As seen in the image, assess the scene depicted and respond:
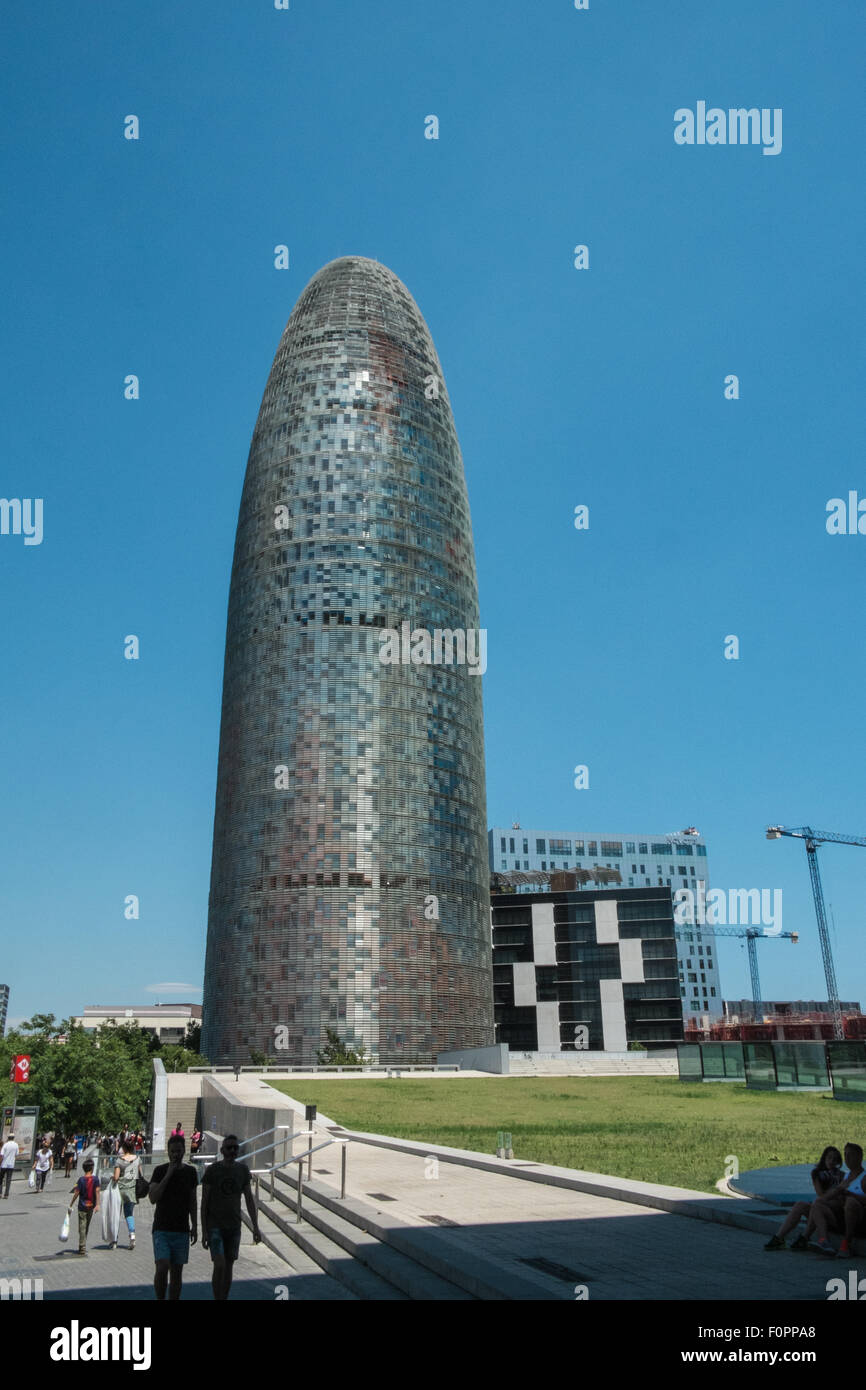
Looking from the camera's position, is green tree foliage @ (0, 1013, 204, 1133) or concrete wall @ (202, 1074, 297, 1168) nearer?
concrete wall @ (202, 1074, 297, 1168)

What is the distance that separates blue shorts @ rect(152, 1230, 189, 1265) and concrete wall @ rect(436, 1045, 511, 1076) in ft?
231

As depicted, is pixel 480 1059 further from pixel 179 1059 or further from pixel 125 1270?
pixel 125 1270

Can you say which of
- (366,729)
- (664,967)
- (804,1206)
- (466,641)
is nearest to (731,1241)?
(804,1206)

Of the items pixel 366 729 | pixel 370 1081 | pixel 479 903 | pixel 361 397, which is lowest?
pixel 370 1081

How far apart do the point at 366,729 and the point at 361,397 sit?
34.4 meters

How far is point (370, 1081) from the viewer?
202 ft

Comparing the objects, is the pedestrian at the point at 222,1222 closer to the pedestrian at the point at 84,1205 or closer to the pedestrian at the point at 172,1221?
the pedestrian at the point at 172,1221

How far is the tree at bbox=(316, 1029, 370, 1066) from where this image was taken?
272ft

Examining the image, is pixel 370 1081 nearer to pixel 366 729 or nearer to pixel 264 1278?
pixel 366 729

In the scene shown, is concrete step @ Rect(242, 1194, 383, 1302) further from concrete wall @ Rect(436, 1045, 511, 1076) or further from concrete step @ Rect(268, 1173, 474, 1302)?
concrete wall @ Rect(436, 1045, 511, 1076)

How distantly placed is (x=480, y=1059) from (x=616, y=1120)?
51.7 metres

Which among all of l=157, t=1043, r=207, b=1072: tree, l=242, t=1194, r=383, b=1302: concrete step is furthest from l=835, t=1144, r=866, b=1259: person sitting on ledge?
l=157, t=1043, r=207, b=1072: tree

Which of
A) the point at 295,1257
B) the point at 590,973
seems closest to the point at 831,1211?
the point at 295,1257

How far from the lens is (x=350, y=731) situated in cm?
9444
